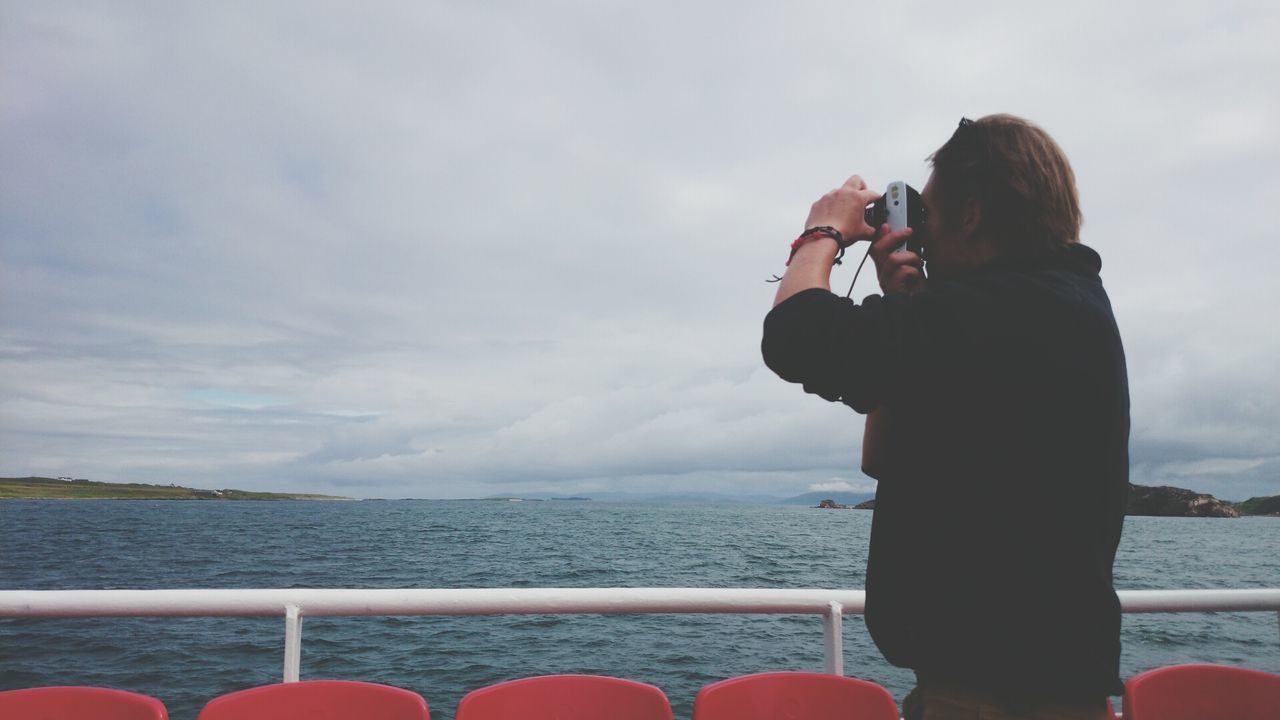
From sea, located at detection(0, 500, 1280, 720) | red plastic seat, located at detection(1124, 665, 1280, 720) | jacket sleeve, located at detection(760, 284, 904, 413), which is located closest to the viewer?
jacket sleeve, located at detection(760, 284, 904, 413)

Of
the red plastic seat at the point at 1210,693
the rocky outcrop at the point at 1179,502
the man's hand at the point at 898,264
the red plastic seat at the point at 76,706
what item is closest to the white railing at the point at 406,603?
the red plastic seat at the point at 76,706

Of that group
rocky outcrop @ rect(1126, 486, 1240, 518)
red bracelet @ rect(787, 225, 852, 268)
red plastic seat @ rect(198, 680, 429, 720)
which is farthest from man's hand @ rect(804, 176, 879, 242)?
rocky outcrop @ rect(1126, 486, 1240, 518)

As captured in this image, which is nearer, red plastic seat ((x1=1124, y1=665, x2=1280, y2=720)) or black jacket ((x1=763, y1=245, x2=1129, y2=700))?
black jacket ((x1=763, y1=245, x2=1129, y2=700))

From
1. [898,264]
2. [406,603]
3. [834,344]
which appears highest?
[898,264]

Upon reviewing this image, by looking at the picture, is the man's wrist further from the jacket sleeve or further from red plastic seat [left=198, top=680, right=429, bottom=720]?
red plastic seat [left=198, top=680, right=429, bottom=720]

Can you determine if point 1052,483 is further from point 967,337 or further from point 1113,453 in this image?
point 967,337

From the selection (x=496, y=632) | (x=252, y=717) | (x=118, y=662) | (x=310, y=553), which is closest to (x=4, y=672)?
(x=118, y=662)

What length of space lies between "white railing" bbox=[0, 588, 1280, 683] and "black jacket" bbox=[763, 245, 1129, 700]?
1208 millimetres

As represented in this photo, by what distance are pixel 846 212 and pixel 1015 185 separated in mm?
229

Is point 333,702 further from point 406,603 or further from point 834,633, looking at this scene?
point 834,633

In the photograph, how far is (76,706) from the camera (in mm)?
1659

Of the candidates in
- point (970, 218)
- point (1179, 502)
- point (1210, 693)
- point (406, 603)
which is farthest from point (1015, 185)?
point (1179, 502)

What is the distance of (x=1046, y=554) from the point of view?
852mm

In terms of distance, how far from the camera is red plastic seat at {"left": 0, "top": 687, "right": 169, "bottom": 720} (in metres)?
1.63
